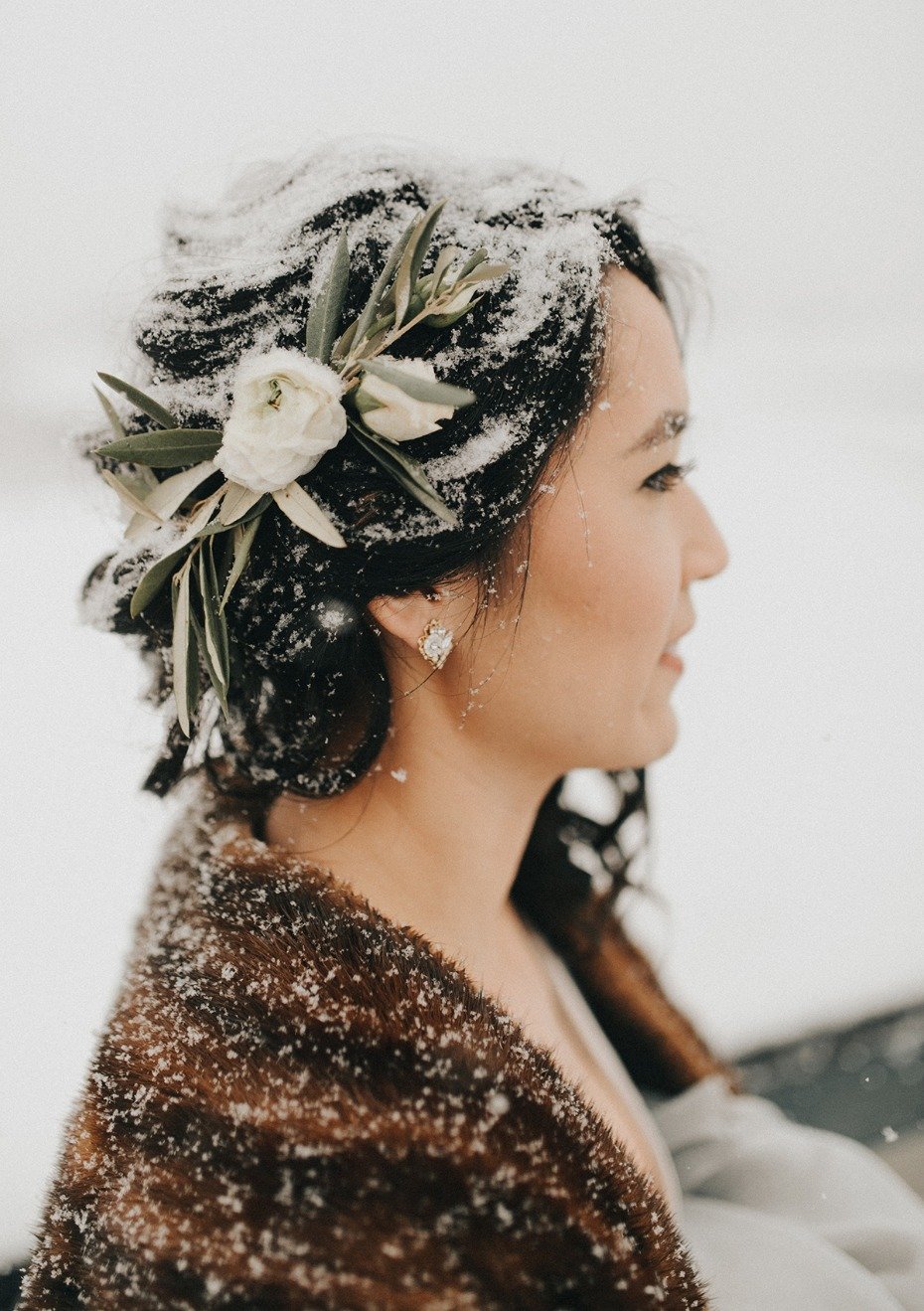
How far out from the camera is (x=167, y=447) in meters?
0.70

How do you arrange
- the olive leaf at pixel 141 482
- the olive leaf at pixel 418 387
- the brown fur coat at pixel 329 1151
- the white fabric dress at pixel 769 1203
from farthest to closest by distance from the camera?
the white fabric dress at pixel 769 1203
the olive leaf at pixel 141 482
the olive leaf at pixel 418 387
the brown fur coat at pixel 329 1151

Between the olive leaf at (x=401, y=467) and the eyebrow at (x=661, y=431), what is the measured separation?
207 millimetres

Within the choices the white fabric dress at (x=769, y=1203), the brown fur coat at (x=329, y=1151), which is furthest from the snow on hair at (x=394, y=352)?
the white fabric dress at (x=769, y=1203)

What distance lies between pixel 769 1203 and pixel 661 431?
0.93 m

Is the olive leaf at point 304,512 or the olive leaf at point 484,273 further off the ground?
the olive leaf at point 484,273

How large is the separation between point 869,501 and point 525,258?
1.29 metres

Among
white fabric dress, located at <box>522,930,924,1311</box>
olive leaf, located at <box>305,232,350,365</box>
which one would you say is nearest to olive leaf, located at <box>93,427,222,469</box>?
olive leaf, located at <box>305,232,350,365</box>

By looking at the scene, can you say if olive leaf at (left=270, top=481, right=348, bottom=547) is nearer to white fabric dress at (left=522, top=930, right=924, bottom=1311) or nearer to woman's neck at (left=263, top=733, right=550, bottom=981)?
woman's neck at (left=263, top=733, right=550, bottom=981)

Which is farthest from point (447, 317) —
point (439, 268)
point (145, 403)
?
point (145, 403)

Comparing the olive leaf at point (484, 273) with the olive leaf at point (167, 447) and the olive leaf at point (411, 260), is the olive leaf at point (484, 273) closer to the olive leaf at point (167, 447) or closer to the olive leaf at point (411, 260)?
the olive leaf at point (411, 260)

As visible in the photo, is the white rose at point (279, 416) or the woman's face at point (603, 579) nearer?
the white rose at point (279, 416)

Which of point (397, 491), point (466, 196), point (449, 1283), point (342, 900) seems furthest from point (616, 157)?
point (449, 1283)

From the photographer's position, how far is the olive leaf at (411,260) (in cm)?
66

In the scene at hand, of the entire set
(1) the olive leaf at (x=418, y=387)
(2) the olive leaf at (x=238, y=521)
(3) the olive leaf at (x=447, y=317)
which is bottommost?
(2) the olive leaf at (x=238, y=521)
